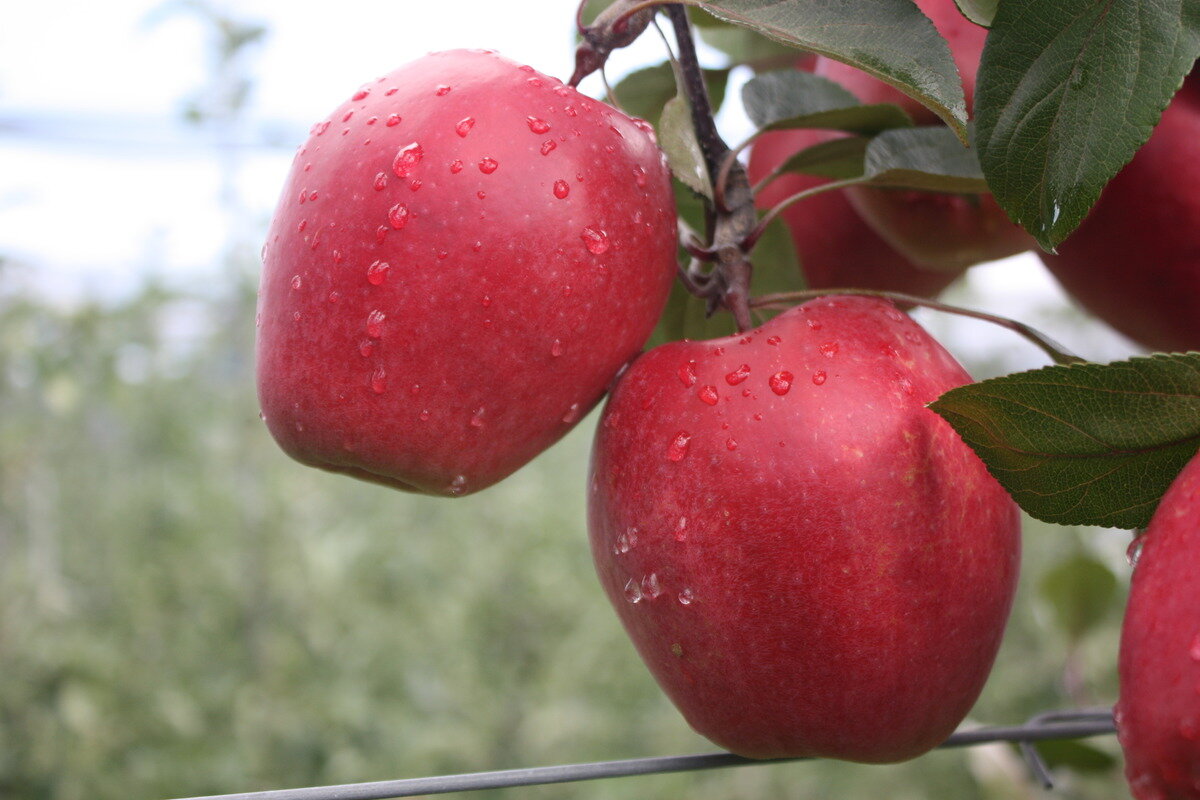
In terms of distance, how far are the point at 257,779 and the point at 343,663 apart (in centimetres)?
21

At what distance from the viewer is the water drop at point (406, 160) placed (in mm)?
366

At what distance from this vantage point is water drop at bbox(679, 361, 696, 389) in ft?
1.26

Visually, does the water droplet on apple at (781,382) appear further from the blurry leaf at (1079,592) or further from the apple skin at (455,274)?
the blurry leaf at (1079,592)

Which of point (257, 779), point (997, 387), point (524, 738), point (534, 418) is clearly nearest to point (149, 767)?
point (257, 779)

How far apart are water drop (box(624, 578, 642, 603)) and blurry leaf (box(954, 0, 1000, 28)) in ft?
0.75

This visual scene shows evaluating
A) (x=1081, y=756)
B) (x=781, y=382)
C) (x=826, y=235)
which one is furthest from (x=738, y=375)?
(x=1081, y=756)

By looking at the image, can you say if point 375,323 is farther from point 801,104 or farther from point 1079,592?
point 1079,592

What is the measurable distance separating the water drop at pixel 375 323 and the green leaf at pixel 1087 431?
0.18 meters

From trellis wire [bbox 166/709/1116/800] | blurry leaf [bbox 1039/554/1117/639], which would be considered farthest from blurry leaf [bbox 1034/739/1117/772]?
trellis wire [bbox 166/709/1116/800]

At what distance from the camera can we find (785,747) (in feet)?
1.28

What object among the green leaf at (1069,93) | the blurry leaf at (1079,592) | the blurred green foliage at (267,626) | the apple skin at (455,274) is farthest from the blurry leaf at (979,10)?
the blurred green foliage at (267,626)

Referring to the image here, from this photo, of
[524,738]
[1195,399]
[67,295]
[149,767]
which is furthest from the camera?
[67,295]

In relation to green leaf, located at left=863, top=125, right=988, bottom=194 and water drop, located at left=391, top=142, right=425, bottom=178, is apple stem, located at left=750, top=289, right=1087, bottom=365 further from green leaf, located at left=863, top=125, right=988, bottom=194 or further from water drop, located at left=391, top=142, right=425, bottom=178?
water drop, located at left=391, top=142, right=425, bottom=178

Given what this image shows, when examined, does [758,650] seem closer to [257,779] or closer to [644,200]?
[644,200]
